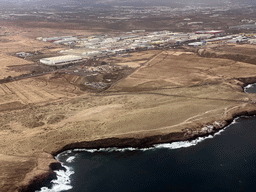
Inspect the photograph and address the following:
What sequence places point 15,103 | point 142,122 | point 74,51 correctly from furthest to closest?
1. point 74,51
2. point 15,103
3. point 142,122

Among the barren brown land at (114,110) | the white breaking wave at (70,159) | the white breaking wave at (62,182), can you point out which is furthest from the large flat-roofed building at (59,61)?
the white breaking wave at (62,182)

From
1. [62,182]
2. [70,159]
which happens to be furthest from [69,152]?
[62,182]

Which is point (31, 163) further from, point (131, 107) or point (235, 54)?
point (235, 54)

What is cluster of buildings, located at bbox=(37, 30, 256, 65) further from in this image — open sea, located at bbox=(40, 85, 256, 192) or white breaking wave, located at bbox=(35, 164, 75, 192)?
white breaking wave, located at bbox=(35, 164, 75, 192)

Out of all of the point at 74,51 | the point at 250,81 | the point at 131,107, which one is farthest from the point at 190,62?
the point at 74,51

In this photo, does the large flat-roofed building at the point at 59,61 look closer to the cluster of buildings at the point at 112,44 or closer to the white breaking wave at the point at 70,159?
the cluster of buildings at the point at 112,44

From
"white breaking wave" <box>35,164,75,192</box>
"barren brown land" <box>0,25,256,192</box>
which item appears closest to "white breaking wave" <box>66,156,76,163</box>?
"white breaking wave" <box>35,164,75,192</box>
